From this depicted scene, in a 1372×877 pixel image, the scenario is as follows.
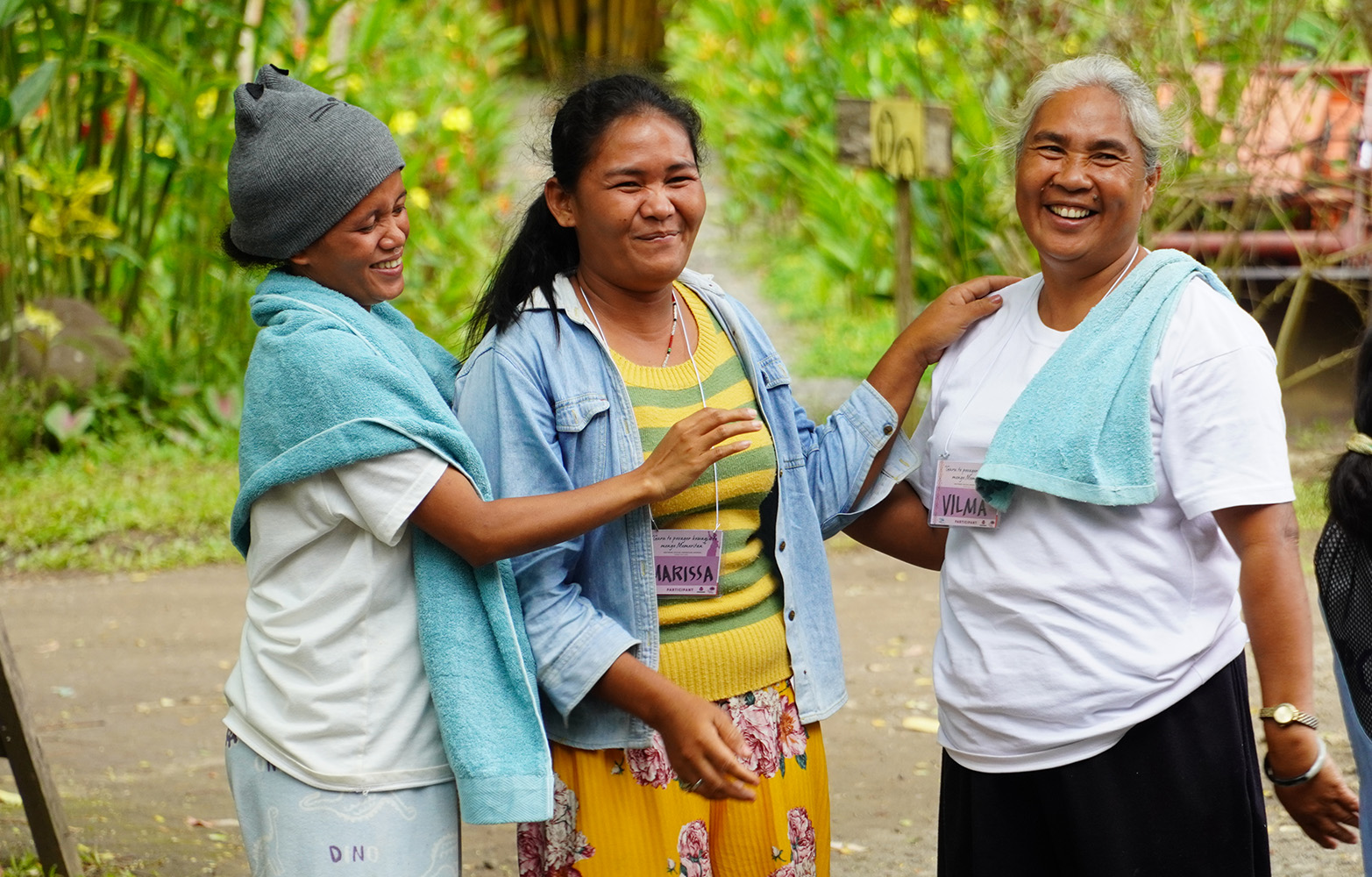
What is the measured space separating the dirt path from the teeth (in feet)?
5.84

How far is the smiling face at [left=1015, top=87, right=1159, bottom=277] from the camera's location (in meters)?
2.00

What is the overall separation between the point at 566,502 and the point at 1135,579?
2.55 ft

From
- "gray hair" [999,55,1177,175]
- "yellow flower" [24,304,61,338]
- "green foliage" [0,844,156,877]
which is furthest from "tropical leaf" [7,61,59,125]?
"gray hair" [999,55,1177,175]

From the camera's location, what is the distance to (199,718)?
4.11 m

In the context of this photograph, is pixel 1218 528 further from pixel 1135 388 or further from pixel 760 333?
pixel 760 333

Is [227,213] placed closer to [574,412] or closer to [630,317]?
[630,317]

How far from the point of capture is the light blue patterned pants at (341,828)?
1.82 m

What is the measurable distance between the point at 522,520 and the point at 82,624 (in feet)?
11.6

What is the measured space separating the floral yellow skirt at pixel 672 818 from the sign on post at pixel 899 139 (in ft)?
12.8

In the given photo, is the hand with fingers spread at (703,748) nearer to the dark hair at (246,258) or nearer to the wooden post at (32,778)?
the dark hair at (246,258)

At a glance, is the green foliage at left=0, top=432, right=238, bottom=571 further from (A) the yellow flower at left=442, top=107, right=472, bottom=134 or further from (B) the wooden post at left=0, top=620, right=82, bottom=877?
(A) the yellow flower at left=442, top=107, right=472, bottom=134

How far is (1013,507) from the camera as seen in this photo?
6.57ft

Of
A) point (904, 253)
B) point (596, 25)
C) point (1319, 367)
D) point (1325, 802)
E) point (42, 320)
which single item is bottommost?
point (1319, 367)

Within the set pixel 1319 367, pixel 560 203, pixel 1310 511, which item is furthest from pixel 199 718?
pixel 1319 367
